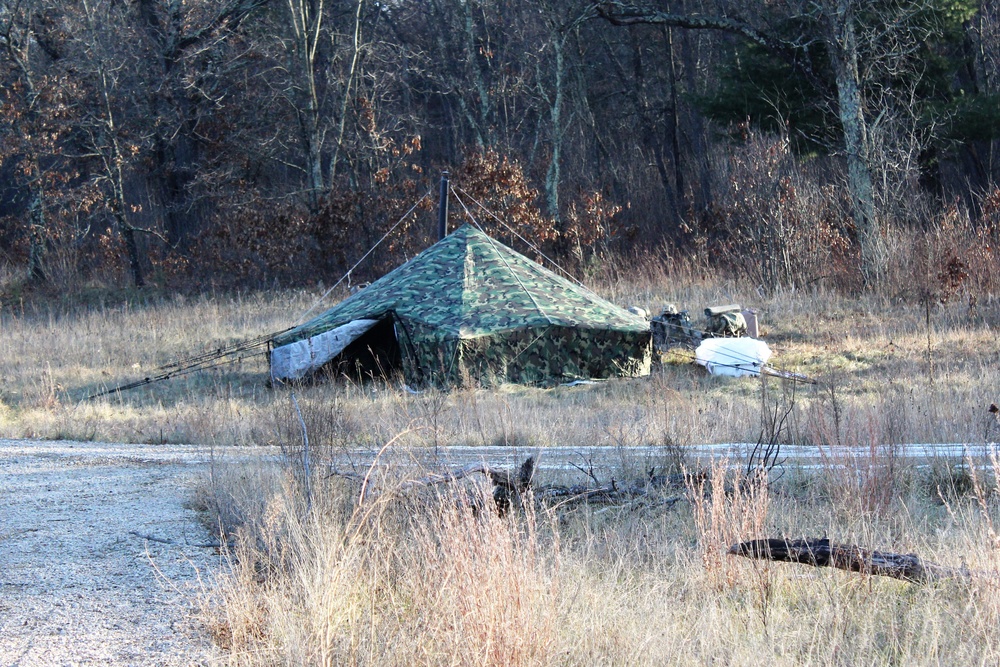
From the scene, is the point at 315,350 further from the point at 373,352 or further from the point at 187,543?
the point at 187,543

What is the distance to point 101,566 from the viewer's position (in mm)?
5152

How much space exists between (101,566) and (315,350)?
887 cm

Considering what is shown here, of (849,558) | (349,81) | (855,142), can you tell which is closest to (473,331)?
(849,558)

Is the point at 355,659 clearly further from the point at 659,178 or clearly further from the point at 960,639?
the point at 659,178

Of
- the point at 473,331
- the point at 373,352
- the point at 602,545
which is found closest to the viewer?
the point at 602,545

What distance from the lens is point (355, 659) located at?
3873 millimetres

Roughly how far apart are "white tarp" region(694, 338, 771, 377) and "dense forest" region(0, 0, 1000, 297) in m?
5.25

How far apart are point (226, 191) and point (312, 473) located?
79.0 feet

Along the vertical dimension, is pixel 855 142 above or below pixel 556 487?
above

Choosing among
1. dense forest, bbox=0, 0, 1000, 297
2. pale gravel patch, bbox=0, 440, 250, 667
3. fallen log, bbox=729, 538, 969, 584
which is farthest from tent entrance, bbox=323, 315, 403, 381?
fallen log, bbox=729, 538, 969, 584

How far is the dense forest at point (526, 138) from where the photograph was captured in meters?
19.7

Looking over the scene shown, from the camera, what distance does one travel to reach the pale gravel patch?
4125 millimetres

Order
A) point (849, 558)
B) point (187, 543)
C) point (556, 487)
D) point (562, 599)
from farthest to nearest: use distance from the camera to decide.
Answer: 1. point (556, 487)
2. point (187, 543)
3. point (849, 558)
4. point (562, 599)

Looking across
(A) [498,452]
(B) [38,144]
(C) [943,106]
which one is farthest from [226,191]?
(A) [498,452]
